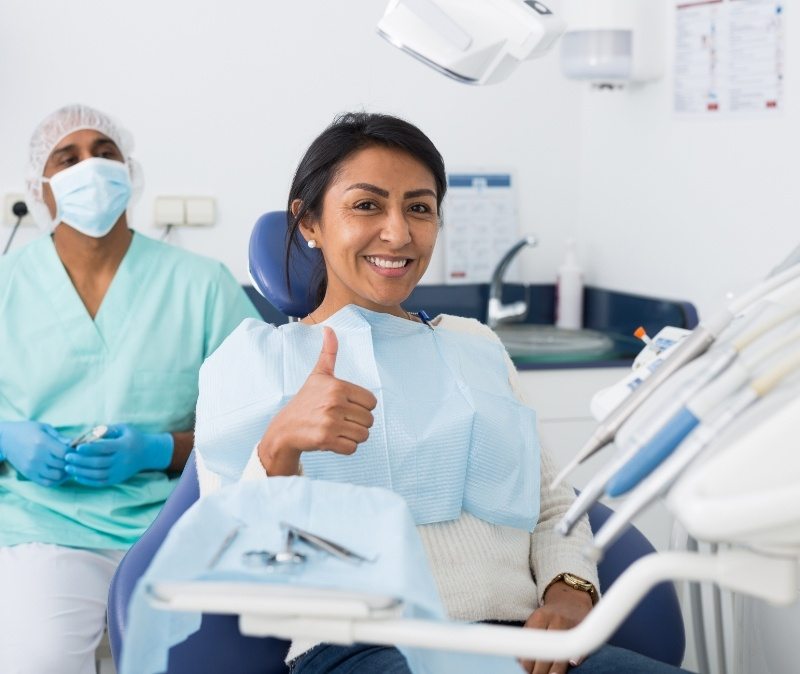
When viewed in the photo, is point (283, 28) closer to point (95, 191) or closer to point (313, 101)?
point (313, 101)

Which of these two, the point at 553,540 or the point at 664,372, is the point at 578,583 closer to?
the point at 553,540

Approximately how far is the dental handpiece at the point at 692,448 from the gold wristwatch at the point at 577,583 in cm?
63

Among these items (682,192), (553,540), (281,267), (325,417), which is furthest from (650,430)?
(682,192)

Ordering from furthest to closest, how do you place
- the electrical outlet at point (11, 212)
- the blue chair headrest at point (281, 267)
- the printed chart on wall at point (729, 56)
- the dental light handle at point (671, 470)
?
the electrical outlet at point (11, 212), the printed chart on wall at point (729, 56), the blue chair headrest at point (281, 267), the dental light handle at point (671, 470)

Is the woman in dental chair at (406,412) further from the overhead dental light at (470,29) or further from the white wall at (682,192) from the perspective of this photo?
the white wall at (682,192)

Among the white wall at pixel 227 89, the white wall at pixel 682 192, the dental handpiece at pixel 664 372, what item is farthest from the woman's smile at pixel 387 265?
the white wall at pixel 227 89

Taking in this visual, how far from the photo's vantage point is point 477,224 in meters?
2.77

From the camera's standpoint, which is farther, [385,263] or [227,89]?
[227,89]

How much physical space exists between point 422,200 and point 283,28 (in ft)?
3.99

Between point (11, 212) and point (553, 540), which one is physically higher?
point (11, 212)

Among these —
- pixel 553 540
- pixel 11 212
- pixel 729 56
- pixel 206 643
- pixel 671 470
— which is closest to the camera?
pixel 671 470

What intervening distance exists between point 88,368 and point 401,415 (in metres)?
0.79

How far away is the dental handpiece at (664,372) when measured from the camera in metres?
0.91

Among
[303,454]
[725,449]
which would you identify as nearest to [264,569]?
[725,449]
